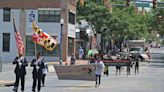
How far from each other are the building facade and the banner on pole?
30.5 m

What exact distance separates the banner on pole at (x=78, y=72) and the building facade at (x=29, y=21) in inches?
1201

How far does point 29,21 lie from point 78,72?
3221 cm

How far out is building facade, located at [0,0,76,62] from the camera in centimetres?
6109

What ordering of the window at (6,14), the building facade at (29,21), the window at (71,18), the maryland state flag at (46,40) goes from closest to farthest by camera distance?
the maryland state flag at (46,40) → the building facade at (29,21) → the window at (6,14) → the window at (71,18)

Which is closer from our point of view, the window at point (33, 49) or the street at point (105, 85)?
the street at point (105, 85)

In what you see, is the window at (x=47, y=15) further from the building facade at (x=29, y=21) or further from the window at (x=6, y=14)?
the window at (x=6, y=14)

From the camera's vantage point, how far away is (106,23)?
3110 inches

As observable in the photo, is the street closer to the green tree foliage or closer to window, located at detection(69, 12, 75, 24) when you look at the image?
window, located at detection(69, 12, 75, 24)

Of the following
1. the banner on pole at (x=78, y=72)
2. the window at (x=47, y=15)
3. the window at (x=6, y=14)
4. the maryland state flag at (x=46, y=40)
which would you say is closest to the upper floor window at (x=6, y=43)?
the window at (x=6, y=14)

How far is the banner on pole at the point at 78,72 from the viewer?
29.5 meters

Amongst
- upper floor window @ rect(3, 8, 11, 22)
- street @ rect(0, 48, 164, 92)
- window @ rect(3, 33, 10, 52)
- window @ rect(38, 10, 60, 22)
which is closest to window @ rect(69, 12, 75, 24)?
window @ rect(38, 10, 60, 22)

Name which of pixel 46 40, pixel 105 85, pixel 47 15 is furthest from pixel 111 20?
pixel 105 85

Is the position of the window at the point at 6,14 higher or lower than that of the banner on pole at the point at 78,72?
higher

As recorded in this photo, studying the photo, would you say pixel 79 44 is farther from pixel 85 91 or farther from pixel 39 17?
pixel 85 91
